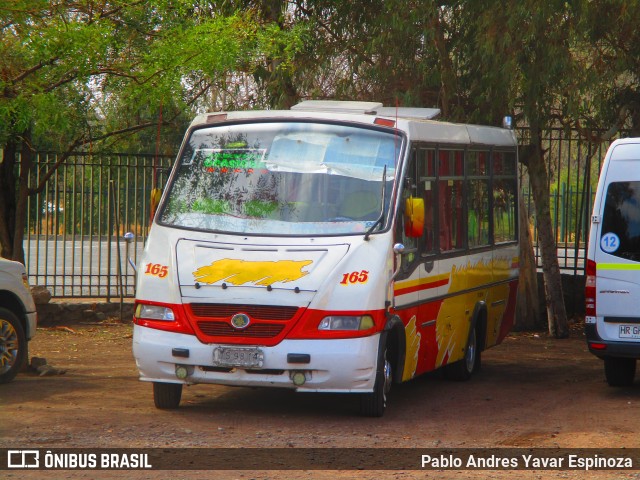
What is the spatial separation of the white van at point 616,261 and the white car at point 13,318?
18.2ft

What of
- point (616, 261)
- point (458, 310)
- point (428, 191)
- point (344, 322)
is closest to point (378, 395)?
point (344, 322)

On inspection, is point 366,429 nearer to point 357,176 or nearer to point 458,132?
point 357,176

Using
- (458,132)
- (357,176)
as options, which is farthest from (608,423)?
(458,132)

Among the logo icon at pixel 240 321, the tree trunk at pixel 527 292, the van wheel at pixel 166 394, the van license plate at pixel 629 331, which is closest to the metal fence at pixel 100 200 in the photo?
the tree trunk at pixel 527 292

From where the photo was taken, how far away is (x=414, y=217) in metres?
10.0

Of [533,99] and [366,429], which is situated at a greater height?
[533,99]

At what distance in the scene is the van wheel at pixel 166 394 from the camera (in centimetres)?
1010

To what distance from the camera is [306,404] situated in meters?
10.7

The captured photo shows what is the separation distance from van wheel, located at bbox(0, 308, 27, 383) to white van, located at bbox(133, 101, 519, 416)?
215 cm

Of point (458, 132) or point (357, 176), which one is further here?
point (458, 132)

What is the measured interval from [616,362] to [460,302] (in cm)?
169

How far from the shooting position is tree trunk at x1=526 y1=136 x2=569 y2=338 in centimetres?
1809

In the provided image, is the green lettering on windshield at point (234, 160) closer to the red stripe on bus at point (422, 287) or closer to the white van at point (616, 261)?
the red stripe on bus at point (422, 287)

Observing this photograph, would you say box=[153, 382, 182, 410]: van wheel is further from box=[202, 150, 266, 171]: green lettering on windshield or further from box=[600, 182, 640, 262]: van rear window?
box=[600, 182, 640, 262]: van rear window
